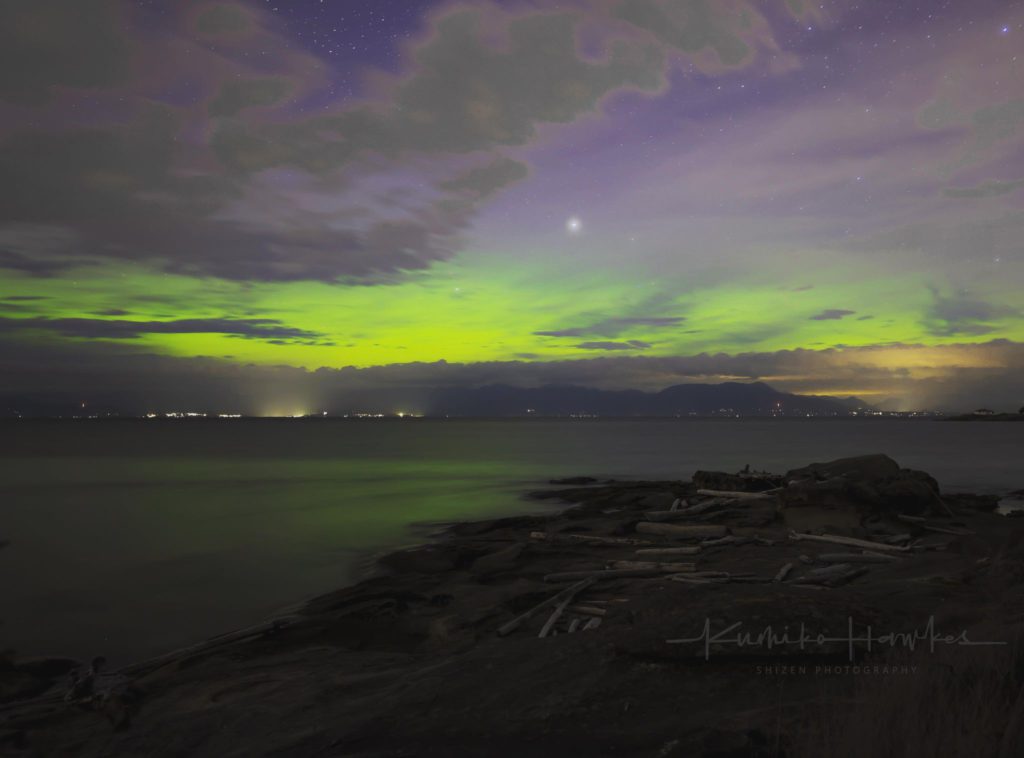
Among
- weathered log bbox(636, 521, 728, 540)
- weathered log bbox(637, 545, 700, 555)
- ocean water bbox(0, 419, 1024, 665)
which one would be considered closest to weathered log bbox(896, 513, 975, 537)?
weathered log bbox(636, 521, 728, 540)

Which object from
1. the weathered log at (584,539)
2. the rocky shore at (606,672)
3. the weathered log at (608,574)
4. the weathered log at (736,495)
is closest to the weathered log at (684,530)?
the weathered log at (584,539)

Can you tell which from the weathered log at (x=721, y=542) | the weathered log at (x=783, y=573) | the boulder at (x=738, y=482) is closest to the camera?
the weathered log at (x=783, y=573)

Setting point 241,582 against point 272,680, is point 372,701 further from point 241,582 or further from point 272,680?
point 241,582

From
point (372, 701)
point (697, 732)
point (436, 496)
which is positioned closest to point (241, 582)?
point (372, 701)

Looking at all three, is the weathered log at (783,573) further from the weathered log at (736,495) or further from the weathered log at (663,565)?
the weathered log at (736,495)

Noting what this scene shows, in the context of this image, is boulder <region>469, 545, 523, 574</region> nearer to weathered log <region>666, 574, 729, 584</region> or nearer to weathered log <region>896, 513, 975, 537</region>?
weathered log <region>666, 574, 729, 584</region>

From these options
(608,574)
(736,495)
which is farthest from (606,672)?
(736,495)
